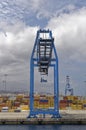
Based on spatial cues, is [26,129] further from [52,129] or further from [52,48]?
[52,48]

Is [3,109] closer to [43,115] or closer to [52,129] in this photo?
[43,115]

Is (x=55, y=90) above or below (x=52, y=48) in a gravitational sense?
below

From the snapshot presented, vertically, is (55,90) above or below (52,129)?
above

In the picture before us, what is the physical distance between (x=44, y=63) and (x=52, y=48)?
5.52 meters

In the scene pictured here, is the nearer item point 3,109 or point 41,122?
point 41,122

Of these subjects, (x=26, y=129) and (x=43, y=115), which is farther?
(x=43, y=115)

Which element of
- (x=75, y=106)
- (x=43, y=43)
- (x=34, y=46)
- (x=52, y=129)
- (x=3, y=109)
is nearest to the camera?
(x=52, y=129)

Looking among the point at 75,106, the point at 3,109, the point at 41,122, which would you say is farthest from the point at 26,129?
the point at 75,106

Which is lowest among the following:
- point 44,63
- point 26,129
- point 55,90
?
point 26,129

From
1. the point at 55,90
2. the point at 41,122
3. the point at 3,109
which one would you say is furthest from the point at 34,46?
the point at 3,109

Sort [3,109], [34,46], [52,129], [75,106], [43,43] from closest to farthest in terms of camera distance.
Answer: [52,129] → [43,43] → [34,46] → [3,109] → [75,106]

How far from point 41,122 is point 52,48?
1471 centimetres

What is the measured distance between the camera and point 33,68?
7781 cm

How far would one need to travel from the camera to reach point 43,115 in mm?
78875
